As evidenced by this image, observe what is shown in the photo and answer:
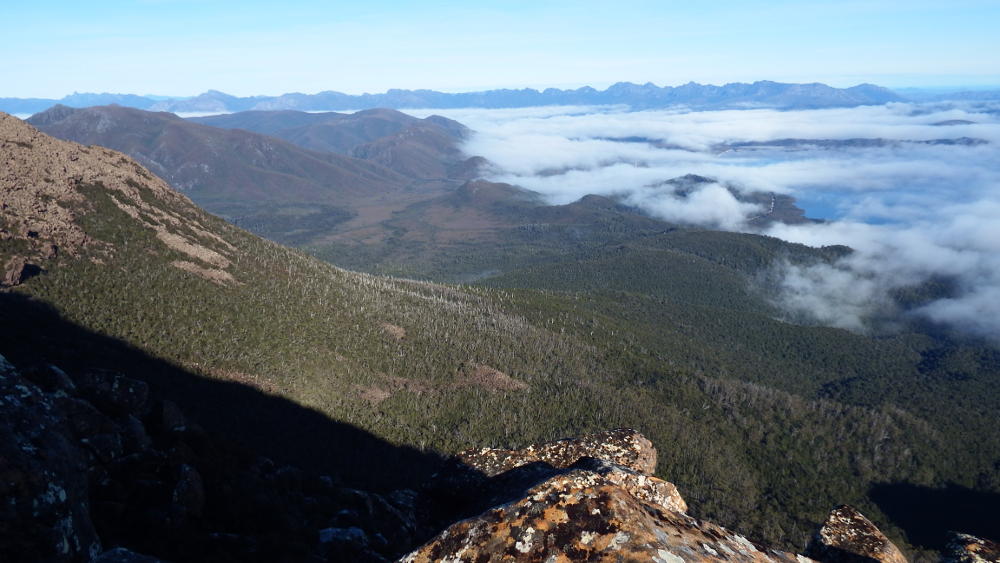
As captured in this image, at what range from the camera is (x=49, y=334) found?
9550 cm

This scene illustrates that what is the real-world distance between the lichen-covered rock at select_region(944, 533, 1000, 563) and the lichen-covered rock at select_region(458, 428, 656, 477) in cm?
1383

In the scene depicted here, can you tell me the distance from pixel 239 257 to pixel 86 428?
16677cm

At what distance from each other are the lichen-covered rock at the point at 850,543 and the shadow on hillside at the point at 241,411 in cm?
7564

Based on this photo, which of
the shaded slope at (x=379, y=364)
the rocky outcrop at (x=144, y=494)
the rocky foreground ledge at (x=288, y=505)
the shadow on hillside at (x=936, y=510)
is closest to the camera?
the rocky foreground ledge at (x=288, y=505)

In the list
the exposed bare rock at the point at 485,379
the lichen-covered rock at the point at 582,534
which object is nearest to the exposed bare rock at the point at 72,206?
the exposed bare rock at the point at 485,379

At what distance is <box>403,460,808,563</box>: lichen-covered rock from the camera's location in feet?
37.5

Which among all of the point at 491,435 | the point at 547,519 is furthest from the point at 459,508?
the point at 491,435

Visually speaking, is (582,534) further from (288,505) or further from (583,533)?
(288,505)

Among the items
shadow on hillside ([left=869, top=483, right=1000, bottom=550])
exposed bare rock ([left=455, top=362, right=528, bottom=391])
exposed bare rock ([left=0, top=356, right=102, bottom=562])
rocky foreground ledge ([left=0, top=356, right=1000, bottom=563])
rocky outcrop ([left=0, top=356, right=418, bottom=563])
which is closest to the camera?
rocky foreground ledge ([left=0, top=356, right=1000, bottom=563])

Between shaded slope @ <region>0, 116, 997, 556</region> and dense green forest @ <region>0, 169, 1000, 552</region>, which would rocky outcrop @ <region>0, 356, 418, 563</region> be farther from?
shaded slope @ <region>0, 116, 997, 556</region>

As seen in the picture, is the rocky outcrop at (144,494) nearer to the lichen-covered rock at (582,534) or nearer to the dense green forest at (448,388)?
the lichen-covered rock at (582,534)

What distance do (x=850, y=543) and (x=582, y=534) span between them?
16.3 meters

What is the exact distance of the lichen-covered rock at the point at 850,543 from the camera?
2100 cm

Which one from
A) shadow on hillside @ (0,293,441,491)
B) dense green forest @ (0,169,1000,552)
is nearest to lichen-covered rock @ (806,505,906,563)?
shadow on hillside @ (0,293,441,491)
